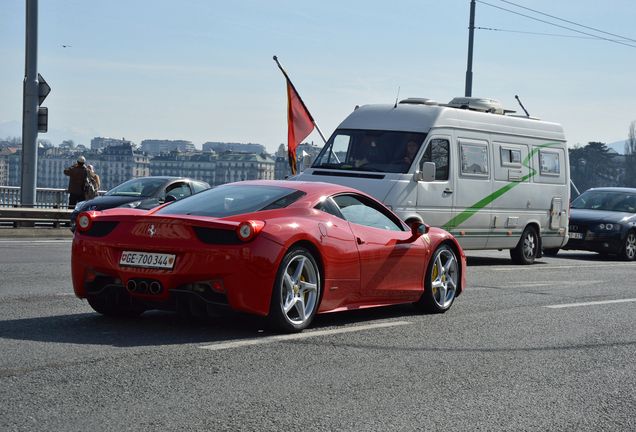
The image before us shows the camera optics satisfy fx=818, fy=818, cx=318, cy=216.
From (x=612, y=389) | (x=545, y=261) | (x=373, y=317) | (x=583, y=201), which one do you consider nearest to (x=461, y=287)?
(x=373, y=317)

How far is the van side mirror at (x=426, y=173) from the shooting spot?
41.3ft

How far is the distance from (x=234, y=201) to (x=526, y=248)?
10029 mm

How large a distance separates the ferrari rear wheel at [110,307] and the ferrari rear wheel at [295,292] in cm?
135

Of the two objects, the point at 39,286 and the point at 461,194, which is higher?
the point at 461,194

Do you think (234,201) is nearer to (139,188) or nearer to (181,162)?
(139,188)

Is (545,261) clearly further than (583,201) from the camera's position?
No

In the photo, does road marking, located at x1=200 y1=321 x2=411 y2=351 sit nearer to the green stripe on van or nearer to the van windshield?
the van windshield

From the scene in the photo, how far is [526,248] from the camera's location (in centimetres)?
1563

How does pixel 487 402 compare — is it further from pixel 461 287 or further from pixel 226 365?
pixel 461 287

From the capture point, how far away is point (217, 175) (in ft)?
225

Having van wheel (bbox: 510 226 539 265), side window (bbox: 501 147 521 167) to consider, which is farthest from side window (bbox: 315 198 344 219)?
van wheel (bbox: 510 226 539 265)

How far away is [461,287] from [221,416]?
15.9ft

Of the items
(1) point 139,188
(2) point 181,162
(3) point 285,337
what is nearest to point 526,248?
(1) point 139,188

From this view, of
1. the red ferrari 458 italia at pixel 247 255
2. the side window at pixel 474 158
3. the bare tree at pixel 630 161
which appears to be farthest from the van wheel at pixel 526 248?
the bare tree at pixel 630 161
